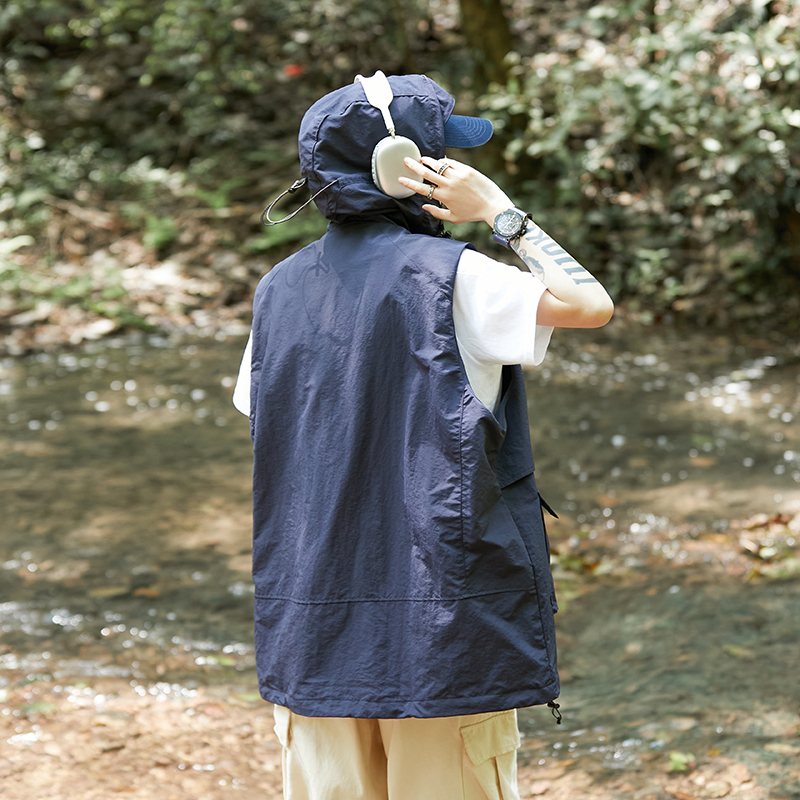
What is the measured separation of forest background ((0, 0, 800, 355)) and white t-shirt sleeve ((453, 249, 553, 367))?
261 inches

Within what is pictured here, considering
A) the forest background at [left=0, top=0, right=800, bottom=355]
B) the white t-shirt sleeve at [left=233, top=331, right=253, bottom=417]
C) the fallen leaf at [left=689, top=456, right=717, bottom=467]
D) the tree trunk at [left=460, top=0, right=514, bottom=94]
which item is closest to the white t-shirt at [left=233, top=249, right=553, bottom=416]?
the white t-shirt sleeve at [left=233, top=331, right=253, bottom=417]

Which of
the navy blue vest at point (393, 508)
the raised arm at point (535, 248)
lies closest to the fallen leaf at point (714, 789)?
the navy blue vest at point (393, 508)

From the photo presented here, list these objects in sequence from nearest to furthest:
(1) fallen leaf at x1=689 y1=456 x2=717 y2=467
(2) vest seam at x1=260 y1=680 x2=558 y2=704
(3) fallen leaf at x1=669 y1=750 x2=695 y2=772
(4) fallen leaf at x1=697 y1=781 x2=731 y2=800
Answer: (2) vest seam at x1=260 y1=680 x2=558 y2=704 → (4) fallen leaf at x1=697 y1=781 x2=731 y2=800 → (3) fallen leaf at x1=669 y1=750 x2=695 y2=772 → (1) fallen leaf at x1=689 y1=456 x2=717 y2=467

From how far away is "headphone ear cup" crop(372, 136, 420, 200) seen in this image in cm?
192

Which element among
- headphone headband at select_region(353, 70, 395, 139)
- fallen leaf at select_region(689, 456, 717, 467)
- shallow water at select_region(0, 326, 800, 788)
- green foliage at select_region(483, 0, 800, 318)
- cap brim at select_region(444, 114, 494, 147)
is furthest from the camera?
green foliage at select_region(483, 0, 800, 318)

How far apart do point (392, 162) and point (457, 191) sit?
0.49 feet

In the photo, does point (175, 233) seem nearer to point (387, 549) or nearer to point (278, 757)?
point (278, 757)

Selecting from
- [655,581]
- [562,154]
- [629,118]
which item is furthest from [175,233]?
A: [655,581]

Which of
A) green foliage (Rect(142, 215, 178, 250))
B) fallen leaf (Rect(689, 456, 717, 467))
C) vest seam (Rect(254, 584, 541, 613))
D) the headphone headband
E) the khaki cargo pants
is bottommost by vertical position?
the khaki cargo pants

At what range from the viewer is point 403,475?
1.91 m

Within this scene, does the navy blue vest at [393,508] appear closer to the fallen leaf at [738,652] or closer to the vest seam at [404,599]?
the vest seam at [404,599]

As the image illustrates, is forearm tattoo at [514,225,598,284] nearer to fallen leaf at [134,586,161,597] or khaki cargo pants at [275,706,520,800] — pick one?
khaki cargo pants at [275,706,520,800]

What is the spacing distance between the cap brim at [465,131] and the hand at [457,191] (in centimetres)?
14

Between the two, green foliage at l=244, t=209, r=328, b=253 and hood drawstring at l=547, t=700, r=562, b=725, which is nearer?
hood drawstring at l=547, t=700, r=562, b=725
